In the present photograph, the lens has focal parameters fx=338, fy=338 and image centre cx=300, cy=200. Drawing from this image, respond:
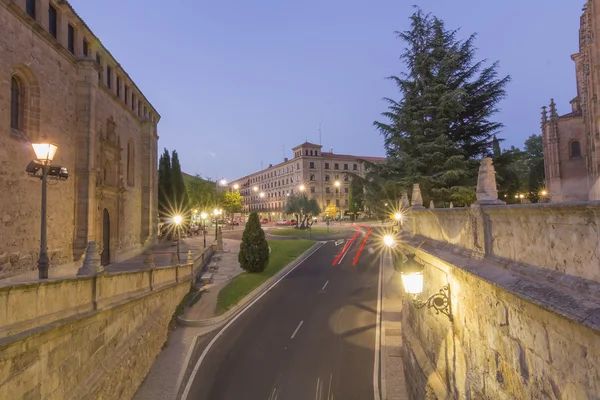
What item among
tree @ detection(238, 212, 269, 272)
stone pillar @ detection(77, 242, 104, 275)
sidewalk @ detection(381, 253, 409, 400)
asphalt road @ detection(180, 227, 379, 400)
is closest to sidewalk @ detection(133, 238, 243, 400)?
asphalt road @ detection(180, 227, 379, 400)

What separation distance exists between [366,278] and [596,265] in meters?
23.9

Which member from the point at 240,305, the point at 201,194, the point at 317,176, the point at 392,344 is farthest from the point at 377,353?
the point at 317,176

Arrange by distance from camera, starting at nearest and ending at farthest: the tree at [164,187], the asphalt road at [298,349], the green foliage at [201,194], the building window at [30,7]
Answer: the asphalt road at [298,349]
the building window at [30,7]
the tree at [164,187]
the green foliage at [201,194]

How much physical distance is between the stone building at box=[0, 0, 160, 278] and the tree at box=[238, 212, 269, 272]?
874 centimetres

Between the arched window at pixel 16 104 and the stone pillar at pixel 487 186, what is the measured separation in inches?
665

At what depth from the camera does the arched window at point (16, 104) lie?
542 inches

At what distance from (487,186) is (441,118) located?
34.8 ft

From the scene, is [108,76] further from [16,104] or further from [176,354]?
[176,354]

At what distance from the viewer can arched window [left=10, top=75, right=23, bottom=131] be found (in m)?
13.8

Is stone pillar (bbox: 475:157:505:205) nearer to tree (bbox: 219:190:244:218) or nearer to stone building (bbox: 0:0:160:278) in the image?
stone building (bbox: 0:0:160:278)

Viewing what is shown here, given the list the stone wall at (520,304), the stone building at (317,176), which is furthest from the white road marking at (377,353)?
the stone building at (317,176)

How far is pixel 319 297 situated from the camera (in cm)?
2198

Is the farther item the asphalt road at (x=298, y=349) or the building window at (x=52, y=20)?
the building window at (x=52, y=20)

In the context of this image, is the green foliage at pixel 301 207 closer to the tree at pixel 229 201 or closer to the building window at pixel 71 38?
the tree at pixel 229 201
